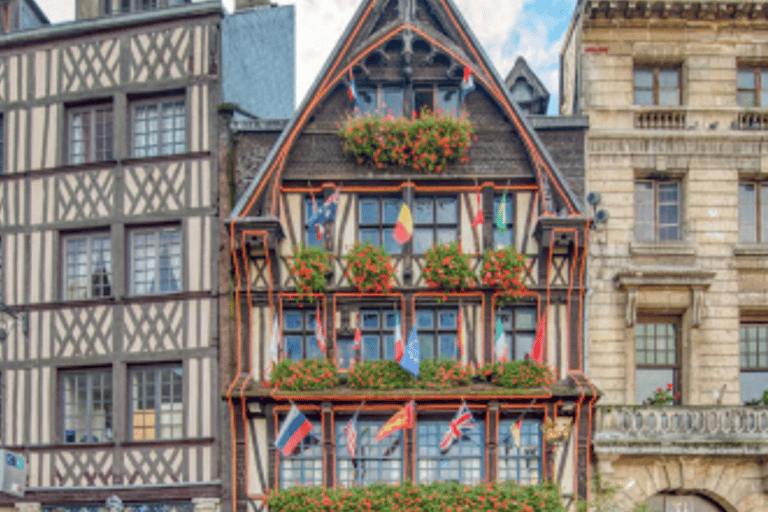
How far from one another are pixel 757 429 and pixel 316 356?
8.07 meters

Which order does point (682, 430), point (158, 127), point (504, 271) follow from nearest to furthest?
point (682, 430) < point (504, 271) < point (158, 127)

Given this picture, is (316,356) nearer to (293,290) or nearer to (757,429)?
(293,290)

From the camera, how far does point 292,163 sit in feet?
76.6

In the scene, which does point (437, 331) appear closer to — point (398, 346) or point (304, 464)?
point (398, 346)

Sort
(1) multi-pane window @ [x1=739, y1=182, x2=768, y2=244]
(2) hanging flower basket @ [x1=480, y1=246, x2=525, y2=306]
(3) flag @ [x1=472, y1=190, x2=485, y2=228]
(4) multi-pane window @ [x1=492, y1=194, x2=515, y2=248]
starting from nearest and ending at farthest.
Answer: (2) hanging flower basket @ [x1=480, y1=246, x2=525, y2=306], (3) flag @ [x1=472, y1=190, x2=485, y2=228], (4) multi-pane window @ [x1=492, y1=194, x2=515, y2=248], (1) multi-pane window @ [x1=739, y1=182, x2=768, y2=244]

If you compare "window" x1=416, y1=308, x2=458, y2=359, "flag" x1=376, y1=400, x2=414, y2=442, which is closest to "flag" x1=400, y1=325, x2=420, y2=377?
"flag" x1=376, y1=400, x2=414, y2=442

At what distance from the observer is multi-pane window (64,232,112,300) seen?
23672 mm

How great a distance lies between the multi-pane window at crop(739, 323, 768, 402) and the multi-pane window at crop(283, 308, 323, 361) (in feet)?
26.5

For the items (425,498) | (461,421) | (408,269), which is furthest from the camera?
(408,269)

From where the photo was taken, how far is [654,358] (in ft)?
77.1

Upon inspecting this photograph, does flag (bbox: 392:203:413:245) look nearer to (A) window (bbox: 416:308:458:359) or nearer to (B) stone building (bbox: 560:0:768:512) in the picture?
(A) window (bbox: 416:308:458:359)

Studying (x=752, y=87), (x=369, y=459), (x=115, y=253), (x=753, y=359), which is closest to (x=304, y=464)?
(x=369, y=459)

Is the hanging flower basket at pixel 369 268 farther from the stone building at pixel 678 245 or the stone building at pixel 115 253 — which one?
the stone building at pixel 678 245

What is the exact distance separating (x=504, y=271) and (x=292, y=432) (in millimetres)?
4742
